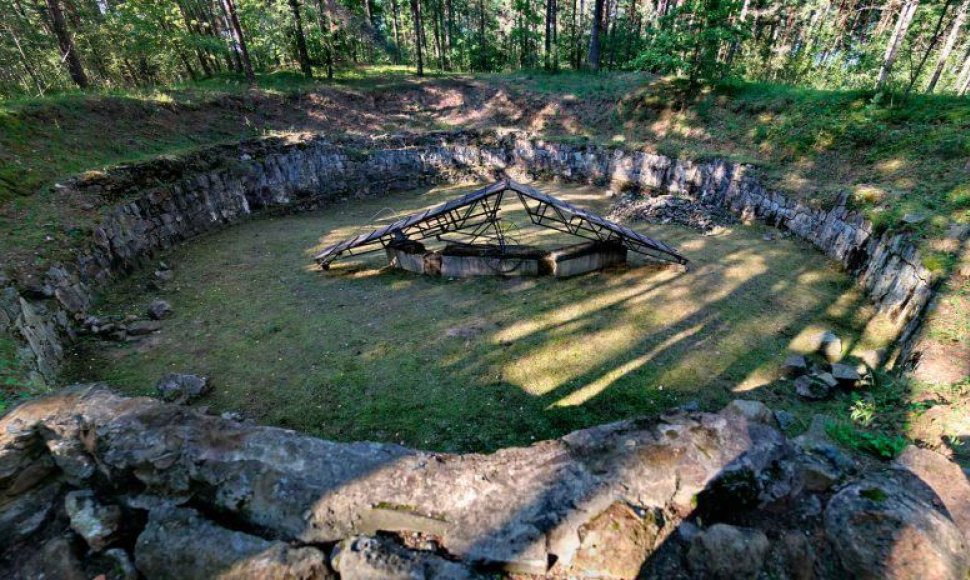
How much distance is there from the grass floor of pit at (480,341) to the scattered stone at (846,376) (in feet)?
1.60

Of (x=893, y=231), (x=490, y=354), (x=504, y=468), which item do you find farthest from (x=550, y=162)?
(x=504, y=468)

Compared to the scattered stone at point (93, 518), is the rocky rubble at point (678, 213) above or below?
below

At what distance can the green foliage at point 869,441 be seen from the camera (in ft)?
16.0

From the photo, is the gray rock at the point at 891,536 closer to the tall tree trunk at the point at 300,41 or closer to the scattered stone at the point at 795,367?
the scattered stone at the point at 795,367

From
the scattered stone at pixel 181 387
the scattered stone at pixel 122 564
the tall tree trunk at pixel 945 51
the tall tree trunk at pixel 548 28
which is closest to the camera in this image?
the scattered stone at pixel 122 564

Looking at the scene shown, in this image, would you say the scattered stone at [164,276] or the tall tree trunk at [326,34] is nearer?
the scattered stone at [164,276]

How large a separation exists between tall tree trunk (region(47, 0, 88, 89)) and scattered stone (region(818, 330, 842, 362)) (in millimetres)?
29821

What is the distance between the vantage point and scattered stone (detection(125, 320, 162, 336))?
986cm

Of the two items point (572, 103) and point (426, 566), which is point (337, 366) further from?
point (572, 103)

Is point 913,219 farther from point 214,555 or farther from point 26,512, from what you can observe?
point 26,512

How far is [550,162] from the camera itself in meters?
24.4

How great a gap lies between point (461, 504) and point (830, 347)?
9.09m

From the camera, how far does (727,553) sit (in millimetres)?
3455

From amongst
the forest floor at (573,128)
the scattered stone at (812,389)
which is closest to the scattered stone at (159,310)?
the forest floor at (573,128)
